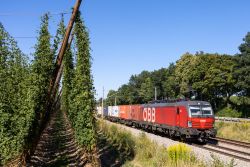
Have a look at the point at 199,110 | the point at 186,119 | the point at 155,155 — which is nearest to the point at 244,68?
the point at 199,110

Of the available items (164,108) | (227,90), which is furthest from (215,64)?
(164,108)

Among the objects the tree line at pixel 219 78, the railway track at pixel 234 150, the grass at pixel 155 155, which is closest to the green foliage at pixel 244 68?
the tree line at pixel 219 78

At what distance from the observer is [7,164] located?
17.3 metres

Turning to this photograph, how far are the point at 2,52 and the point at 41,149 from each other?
39.4ft

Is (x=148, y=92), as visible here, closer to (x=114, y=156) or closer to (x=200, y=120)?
(x=200, y=120)

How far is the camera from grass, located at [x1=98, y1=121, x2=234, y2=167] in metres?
14.2

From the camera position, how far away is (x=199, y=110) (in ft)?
90.0

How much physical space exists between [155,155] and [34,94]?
630 centimetres

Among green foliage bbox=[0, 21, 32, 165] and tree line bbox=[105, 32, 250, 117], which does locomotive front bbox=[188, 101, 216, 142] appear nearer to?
green foliage bbox=[0, 21, 32, 165]

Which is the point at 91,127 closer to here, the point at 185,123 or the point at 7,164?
the point at 7,164

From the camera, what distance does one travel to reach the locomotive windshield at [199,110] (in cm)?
2713

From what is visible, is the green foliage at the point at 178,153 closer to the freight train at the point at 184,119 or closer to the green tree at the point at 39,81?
the green tree at the point at 39,81

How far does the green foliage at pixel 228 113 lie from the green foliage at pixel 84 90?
55.7 metres

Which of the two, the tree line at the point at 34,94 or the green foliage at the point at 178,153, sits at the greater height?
the tree line at the point at 34,94
